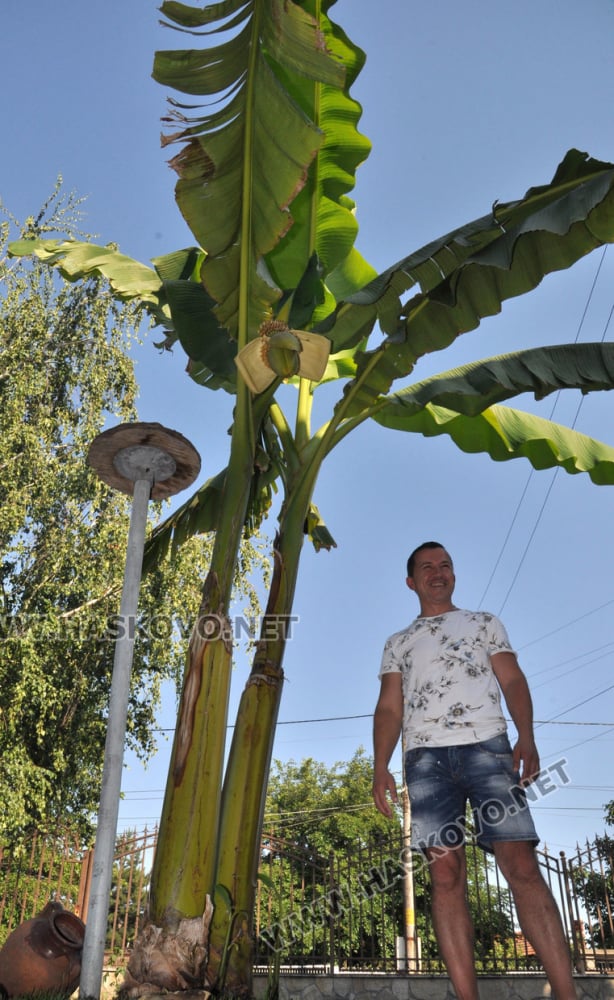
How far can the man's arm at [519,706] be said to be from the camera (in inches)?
118

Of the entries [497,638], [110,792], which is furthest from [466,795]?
[110,792]

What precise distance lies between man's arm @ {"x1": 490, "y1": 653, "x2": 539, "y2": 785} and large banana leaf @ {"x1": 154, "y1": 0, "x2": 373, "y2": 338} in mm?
2318

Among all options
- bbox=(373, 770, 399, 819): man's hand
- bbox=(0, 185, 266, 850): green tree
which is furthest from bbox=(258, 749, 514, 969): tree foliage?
bbox=(373, 770, 399, 819): man's hand

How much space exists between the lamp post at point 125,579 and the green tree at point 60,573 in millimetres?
6500

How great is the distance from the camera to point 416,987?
7.90 m

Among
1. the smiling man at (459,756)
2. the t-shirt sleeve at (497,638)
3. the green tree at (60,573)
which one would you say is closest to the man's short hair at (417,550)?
the smiling man at (459,756)

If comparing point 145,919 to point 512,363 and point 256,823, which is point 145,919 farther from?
point 512,363

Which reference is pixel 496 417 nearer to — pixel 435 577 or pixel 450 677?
pixel 435 577

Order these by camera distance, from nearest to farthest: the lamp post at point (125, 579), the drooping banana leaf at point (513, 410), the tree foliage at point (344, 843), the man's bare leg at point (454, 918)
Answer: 1. the man's bare leg at point (454, 918)
2. the lamp post at point (125, 579)
3. the drooping banana leaf at point (513, 410)
4. the tree foliage at point (344, 843)

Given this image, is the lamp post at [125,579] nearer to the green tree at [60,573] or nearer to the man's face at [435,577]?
the man's face at [435,577]

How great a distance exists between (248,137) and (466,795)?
331cm

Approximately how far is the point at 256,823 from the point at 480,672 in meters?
1.29

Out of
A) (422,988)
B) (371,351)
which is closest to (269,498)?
(371,351)

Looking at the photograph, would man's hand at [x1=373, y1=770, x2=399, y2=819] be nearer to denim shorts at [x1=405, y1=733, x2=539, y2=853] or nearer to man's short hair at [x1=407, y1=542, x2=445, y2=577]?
denim shorts at [x1=405, y1=733, x2=539, y2=853]
